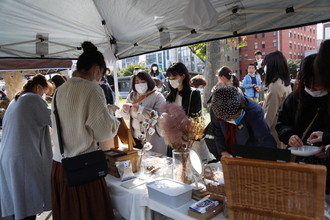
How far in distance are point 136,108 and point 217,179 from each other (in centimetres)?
134

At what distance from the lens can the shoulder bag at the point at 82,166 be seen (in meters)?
1.64

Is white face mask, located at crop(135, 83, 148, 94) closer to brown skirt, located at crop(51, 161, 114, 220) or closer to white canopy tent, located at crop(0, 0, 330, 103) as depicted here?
white canopy tent, located at crop(0, 0, 330, 103)

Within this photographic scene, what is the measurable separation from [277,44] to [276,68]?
157ft

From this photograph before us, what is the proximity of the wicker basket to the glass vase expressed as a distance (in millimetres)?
148

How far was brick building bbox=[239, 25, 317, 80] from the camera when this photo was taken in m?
45.2

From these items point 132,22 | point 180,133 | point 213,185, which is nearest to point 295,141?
point 213,185

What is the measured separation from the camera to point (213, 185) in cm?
139

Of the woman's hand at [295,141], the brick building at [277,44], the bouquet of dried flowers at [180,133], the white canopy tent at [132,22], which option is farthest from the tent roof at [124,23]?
the brick building at [277,44]

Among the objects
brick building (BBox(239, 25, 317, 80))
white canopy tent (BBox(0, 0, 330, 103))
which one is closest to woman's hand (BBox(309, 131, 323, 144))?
white canopy tent (BBox(0, 0, 330, 103))

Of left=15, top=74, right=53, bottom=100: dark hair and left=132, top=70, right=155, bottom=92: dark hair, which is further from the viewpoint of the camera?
left=132, top=70, right=155, bottom=92: dark hair

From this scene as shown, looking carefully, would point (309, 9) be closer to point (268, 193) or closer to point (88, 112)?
point (268, 193)

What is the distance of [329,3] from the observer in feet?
5.93

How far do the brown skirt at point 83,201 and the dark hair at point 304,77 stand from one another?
4.75ft

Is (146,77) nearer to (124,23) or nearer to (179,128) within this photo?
(124,23)
